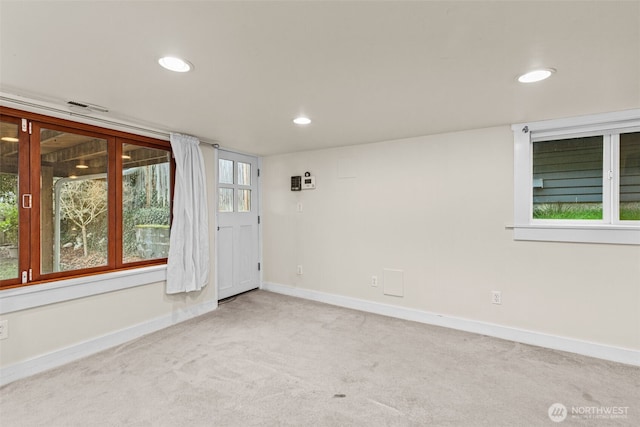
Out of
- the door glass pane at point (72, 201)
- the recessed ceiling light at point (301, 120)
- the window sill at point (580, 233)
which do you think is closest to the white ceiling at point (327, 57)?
the recessed ceiling light at point (301, 120)

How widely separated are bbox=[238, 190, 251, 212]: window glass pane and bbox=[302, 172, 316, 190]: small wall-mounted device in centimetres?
93

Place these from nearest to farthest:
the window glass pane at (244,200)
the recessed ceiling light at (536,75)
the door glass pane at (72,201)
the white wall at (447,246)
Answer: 1. the recessed ceiling light at (536,75)
2. the door glass pane at (72,201)
3. the white wall at (447,246)
4. the window glass pane at (244,200)

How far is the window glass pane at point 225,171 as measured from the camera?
4164 millimetres

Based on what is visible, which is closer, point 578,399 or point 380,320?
point 578,399

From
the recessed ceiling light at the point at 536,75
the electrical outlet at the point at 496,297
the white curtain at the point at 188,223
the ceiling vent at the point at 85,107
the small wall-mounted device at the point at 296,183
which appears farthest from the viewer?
the small wall-mounted device at the point at 296,183

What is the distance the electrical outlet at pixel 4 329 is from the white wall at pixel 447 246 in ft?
9.51

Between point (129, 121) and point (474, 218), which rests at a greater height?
point (129, 121)

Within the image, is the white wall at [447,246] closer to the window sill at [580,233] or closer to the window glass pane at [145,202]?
the window sill at [580,233]

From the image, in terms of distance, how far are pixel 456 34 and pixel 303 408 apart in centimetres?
228

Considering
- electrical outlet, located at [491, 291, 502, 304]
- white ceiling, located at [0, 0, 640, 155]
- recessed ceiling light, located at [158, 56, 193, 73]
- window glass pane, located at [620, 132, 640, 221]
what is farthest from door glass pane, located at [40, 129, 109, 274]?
window glass pane, located at [620, 132, 640, 221]

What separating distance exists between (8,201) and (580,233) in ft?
15.4

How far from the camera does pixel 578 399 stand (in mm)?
2012

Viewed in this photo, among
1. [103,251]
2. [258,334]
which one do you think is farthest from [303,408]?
[103,251]

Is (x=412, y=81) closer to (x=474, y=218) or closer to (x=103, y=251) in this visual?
(x=474, y=218)
